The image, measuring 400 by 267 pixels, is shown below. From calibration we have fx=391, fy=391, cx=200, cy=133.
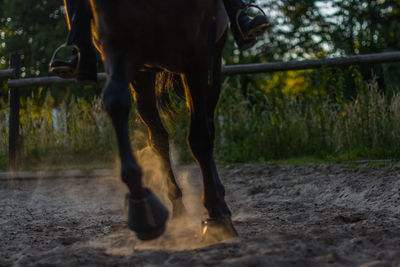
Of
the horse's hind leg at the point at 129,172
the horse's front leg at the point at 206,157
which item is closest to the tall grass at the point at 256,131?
the horse's front leg at the point at 206,157

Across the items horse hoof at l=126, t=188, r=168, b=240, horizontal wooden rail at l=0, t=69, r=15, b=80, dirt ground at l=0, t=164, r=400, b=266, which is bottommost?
dirt ground at l=0, t=164, r=400, b=266

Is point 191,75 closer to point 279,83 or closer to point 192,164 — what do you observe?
point 192,164

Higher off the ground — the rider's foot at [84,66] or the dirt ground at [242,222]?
the rider's foot at [84,66]

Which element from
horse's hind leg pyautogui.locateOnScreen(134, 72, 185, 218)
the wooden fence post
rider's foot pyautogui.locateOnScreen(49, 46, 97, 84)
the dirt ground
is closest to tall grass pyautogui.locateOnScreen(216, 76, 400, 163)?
the dirt ground

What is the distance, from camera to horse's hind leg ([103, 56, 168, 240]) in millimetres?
1954

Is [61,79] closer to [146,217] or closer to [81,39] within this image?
[81,39]

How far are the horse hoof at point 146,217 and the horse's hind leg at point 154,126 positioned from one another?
107 centimetres

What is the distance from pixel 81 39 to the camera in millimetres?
2260

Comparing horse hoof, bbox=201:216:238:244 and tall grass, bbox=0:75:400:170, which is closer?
horse hoof, bbox=201:216:238:244

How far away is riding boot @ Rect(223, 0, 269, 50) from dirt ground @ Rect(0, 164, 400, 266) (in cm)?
129

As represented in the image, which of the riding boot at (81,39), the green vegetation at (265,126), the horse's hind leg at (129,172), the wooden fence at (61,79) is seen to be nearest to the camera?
the horse's hind leg at (129,172)

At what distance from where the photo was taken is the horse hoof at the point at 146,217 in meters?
1.95

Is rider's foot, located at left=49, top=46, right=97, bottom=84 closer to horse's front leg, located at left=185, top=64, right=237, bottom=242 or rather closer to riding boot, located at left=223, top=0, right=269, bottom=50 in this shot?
horse's front leg, located at left=185, top=64, right=237, bottom=242

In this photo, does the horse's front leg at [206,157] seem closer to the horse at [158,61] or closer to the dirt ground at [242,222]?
the horse at [158,61]
